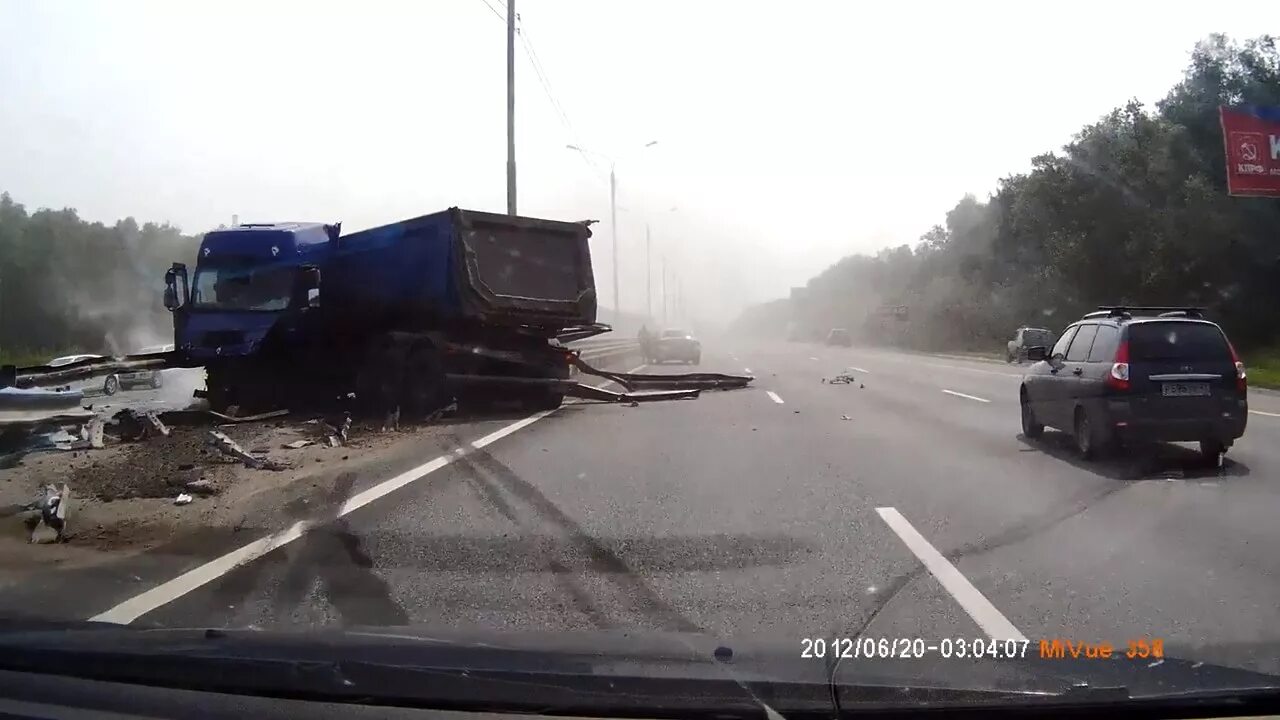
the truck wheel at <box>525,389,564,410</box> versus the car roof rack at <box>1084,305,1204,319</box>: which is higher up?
the car roof rack at <box>1084,305,1204,319</box>

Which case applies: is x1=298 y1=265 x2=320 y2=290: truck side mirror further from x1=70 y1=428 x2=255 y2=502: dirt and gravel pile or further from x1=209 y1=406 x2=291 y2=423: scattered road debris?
x1=70 y1=428 x2=255 y2=502: dirt and gravel pile

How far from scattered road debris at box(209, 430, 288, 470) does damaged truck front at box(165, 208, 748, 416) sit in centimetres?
404

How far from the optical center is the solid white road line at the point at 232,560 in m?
5.22

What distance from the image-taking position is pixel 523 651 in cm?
354

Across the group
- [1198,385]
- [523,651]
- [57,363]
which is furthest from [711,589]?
[57,363]

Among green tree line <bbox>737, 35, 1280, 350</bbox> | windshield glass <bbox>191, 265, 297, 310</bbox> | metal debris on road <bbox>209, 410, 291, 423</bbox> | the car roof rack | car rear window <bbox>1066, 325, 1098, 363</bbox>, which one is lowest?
metal debris on road <bbox>209, 410, 291, 423</bbox>

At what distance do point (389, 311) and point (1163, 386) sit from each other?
11.3 meters

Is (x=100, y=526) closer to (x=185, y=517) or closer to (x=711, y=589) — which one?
(x=185, y=517)

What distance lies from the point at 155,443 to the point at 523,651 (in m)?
9.85

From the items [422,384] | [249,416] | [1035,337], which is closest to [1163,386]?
[422,384]

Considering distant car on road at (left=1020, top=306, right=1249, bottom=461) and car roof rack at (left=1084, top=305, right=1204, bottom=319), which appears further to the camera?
car roof rack at (left=1084, top=305, right=1204, bottom=319)

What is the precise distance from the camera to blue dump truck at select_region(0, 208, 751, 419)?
14.9m

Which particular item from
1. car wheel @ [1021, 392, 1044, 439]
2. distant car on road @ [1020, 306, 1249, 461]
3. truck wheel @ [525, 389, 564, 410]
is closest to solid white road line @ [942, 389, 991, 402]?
car wheel @ [1021, 392, 1044, 439]

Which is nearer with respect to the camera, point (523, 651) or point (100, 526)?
point (523, 651)
